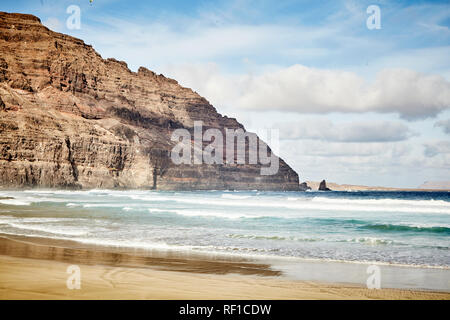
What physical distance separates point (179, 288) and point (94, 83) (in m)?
145

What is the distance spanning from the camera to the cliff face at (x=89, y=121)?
3455 inches

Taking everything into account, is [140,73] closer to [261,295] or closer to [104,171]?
[104,171]

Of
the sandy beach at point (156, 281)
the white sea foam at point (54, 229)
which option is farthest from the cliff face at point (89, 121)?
the sandy beach at point (156, 281)

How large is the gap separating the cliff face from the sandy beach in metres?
81.0

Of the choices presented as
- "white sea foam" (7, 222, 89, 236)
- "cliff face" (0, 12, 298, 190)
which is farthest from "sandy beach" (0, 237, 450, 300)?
"cliff face" (0, 12, 298, 190)

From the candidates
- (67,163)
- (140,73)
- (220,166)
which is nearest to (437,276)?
(67,163)

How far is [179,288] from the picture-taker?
6664 mm

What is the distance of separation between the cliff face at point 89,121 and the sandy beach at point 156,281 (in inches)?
3189

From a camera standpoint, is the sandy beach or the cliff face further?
the cliff face

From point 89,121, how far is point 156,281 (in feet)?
361

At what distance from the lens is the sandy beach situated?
6.08 m

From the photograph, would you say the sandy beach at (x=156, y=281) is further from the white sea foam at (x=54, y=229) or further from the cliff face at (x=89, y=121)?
the cliff face at (x=89, y=121)

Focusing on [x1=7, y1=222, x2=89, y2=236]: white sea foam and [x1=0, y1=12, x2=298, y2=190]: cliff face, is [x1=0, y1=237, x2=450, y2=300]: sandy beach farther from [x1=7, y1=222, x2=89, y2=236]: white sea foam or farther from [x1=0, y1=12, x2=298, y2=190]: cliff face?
[x1=0, y1=12, x2=298, y2=190]: cliff face

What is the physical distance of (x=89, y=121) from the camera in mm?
110250
